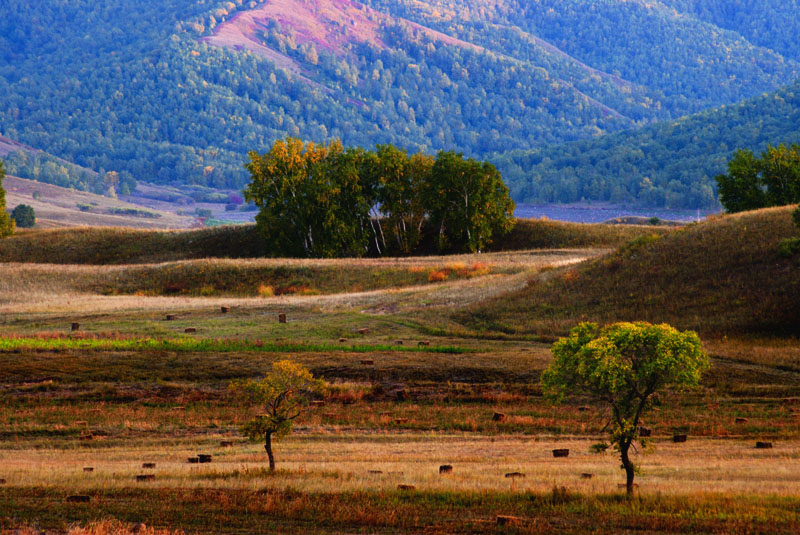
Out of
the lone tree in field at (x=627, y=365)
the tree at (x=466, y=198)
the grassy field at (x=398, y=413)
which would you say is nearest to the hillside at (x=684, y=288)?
the grassy field at (x=398, y=413)

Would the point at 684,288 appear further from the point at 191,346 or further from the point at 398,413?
the point at 191,346

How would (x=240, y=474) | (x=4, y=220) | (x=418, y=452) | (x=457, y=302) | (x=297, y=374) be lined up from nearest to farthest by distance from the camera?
(x=240, y=474), (x=297, y=374), (x=418, y=452), (x=457, y=302), (x=4, y=220)

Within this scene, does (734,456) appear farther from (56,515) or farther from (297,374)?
(56,515)

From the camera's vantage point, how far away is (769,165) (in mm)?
103062

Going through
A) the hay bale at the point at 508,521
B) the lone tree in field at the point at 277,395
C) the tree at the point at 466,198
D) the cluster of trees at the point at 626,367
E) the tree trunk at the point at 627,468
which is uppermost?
the tree at the point at 466,198

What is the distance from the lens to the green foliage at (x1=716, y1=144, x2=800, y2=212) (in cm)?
10069

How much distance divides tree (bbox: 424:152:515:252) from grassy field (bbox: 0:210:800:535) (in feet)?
108

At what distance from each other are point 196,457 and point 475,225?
85.8 m

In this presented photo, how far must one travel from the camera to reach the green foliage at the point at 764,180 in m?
101

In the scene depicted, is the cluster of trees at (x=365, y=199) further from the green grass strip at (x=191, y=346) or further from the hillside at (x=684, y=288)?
the green grass strip at (x=191, y=346)

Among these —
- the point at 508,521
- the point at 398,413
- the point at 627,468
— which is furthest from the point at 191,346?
the point at 508,521

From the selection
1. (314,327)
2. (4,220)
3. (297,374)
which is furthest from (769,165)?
(4,220)

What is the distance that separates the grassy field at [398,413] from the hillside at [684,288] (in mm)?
255

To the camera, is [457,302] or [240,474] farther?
[457,302]
